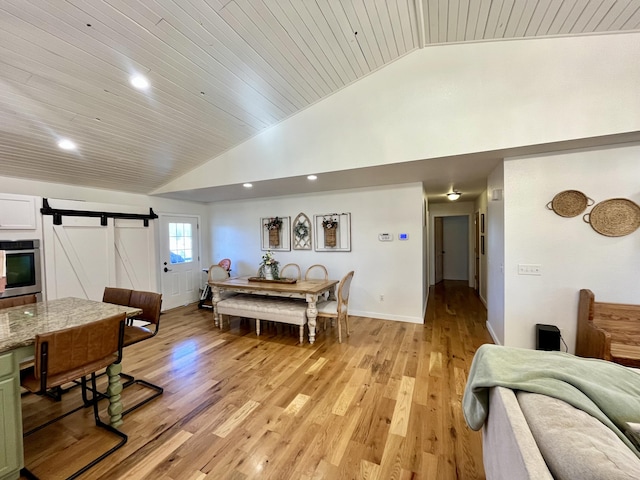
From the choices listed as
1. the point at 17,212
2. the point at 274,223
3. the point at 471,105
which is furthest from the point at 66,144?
the point at 471,105

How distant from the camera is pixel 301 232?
509 cm

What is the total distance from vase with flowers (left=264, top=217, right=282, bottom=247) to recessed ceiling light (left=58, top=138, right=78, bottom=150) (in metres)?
3.06

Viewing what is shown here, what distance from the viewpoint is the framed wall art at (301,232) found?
5046 millimetres

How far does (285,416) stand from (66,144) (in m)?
3.89

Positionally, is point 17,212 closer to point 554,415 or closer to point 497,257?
point 554,415

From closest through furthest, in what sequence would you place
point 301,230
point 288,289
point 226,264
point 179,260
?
point 288,289 < point 301,230 < point 179,260 < point 226,264

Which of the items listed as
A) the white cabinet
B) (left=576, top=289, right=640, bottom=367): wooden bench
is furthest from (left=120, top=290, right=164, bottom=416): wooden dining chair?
(left=576, top=289, right=640, bottom=367): wooden bench

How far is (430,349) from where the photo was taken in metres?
3.24

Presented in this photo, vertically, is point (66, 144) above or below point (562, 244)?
above

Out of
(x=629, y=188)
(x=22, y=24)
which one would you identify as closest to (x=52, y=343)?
(x=22, y=24)

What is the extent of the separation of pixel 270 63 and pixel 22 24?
5.88 feet

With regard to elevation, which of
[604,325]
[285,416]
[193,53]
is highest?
[193,53]

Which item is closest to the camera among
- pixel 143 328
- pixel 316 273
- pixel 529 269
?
pixel 143 328

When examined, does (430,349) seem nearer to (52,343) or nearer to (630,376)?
(630,376)
